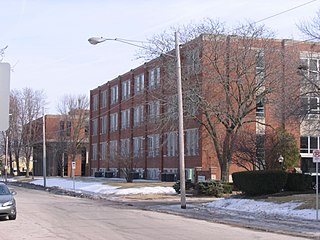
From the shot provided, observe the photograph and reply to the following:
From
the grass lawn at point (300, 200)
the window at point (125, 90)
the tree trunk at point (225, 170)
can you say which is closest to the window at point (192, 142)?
the tree trunk at point (225, 170)

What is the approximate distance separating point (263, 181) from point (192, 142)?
2495cm

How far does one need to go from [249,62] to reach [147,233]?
23244 millimetres

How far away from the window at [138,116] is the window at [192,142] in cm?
1214

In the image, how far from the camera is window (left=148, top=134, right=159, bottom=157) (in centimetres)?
6364

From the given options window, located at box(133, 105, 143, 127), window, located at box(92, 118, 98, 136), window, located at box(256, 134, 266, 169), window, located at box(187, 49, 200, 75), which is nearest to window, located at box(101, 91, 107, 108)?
window, located at box(92, 118, 98, 136)

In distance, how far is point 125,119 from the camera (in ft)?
243

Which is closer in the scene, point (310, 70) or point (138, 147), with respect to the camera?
point (310, 70)

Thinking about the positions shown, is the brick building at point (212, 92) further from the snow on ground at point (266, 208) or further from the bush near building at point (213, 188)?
the snow on ground at point (266, 208)

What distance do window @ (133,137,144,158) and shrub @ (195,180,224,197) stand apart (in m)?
30.2

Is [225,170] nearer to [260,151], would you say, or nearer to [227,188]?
[227,188]

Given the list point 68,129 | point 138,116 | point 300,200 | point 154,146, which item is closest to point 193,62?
point 300,200

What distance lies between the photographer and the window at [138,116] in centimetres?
6740

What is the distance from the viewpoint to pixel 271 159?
4400cm

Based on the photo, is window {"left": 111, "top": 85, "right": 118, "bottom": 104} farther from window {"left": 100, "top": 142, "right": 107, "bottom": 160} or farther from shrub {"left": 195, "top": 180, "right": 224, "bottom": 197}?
shrub {"left": 195, "top": 180, "right": 224, "bottom": 197}
